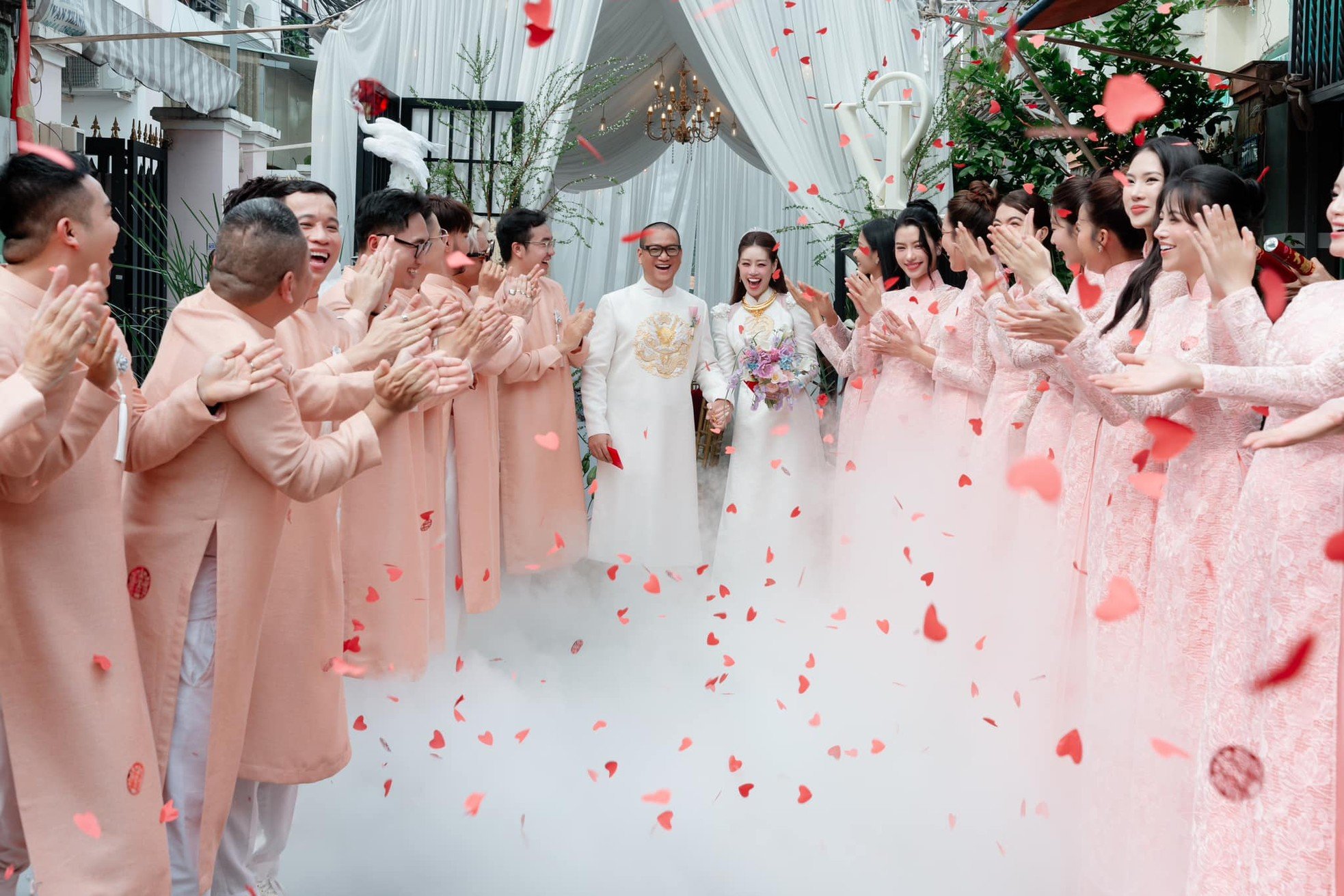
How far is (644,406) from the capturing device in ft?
15.9

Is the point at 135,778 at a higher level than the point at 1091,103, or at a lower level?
lower

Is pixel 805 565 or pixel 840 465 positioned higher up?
pixel 840 465

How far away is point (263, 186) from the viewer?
2742 millimetres

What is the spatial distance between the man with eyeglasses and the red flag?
2.27 metres

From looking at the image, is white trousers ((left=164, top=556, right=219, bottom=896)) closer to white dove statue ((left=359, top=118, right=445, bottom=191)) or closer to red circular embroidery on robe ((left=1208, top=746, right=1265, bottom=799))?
red circular embroidery on robe ((left=1208, top=746, right=1265, bottom=799))

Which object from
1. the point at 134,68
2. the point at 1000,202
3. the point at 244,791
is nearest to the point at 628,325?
the point at 1000,202

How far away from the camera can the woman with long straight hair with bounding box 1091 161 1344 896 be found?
1790 millimetres

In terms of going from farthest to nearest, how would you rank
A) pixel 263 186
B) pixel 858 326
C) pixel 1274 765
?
pixel 858 326, pixel 263 186, pixel 1274 765

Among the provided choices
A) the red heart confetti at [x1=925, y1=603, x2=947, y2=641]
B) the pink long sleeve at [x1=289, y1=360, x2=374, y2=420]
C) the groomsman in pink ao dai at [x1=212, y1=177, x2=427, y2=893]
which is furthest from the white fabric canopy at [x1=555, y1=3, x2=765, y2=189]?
the pink long sleeve at [x1=289, y1=360, x2=374, y2=420]

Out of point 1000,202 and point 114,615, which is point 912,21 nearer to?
point 1000,202

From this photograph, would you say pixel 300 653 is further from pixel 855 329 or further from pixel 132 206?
pixel 132 206

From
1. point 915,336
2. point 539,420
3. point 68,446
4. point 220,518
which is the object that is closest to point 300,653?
point 220,518

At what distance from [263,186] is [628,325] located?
2226mm

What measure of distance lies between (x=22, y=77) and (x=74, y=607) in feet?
12.2
